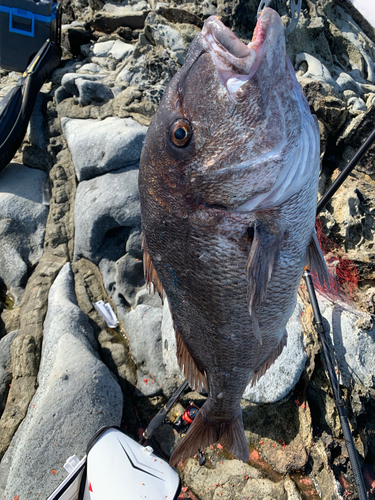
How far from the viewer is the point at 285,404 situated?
3.16 metres

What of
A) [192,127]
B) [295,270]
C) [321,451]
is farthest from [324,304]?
[192,127]

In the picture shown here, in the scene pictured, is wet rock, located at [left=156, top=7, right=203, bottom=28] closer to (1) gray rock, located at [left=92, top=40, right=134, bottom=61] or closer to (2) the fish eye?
(1) gray rock, located at [left=92, top=40, right=134, bottom=61]

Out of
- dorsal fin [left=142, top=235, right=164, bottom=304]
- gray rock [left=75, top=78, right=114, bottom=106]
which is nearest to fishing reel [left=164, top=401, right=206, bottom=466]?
dorsal fin [left=142, top=235, right=164, bottom=304]

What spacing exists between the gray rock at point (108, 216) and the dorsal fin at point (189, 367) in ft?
8.82

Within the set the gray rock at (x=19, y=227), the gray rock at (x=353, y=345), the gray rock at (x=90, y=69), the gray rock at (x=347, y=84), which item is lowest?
the gray rock at (x=19, y=227)

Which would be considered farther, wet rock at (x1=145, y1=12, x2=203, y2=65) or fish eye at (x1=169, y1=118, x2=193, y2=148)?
wet rock at (x1=145, y1=12, x2=203, y2=65)

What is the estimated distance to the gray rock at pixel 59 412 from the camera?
268 centimetres

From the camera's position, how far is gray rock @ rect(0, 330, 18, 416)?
3.33 metres

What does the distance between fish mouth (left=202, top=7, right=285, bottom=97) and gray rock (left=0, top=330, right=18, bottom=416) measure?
3.75 metres

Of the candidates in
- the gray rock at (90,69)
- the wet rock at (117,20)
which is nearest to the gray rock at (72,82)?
the gray rock at (90,69)

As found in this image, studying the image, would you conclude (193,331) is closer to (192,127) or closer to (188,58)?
(192,127)

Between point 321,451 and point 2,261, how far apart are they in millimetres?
4730

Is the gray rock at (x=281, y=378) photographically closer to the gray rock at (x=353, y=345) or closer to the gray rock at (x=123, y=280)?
the gray rock at (x=353, y=345)

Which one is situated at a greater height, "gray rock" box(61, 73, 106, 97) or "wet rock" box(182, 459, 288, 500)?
"gray rock" box(61, 73, 106, 97)
